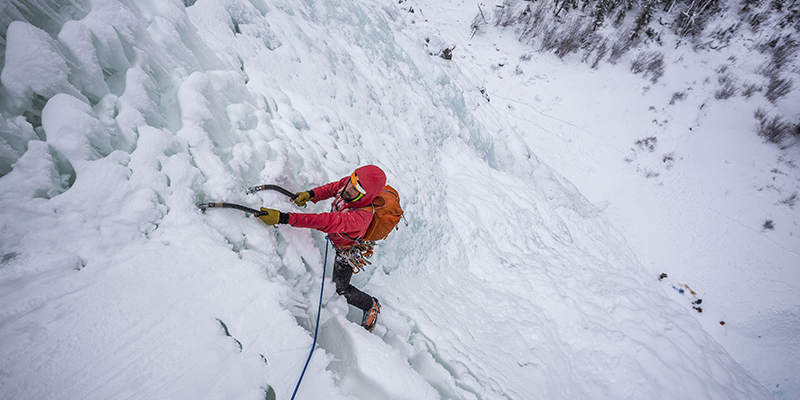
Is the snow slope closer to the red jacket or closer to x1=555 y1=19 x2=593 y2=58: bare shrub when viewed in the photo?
x1=555 y1=19 x2=593 y2=58: bare shrub

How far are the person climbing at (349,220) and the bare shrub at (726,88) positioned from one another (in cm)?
1315

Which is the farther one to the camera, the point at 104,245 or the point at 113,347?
the point at 104,245

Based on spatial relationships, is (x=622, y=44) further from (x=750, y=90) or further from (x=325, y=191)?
(x=325, y=191)

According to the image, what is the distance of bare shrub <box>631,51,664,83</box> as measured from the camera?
1012 cm

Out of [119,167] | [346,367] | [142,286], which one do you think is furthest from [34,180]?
[346,367]

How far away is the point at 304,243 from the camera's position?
7.25 feet

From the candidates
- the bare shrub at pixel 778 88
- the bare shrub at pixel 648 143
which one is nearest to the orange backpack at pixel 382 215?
the bare shrub at pixel 648 143

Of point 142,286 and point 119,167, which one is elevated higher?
point 119,167

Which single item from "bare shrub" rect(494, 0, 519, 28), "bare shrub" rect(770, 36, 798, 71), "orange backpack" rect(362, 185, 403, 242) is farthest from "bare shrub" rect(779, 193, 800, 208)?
"orange backpack" rect(362, 185, 403, 242)

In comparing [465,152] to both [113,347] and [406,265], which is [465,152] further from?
[113,347]

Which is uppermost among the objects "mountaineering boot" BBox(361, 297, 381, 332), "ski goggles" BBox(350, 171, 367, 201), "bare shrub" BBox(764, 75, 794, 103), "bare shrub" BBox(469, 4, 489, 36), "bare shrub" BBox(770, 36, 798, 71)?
"bare shrub" BBox(770, 36, 798, 71)

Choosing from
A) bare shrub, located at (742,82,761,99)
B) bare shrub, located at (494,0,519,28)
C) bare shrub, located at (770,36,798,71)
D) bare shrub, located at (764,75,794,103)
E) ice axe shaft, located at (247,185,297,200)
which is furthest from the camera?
bare shrub, located at (494,0,519,28)

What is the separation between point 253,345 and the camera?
1501 mm

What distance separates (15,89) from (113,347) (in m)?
1.22
